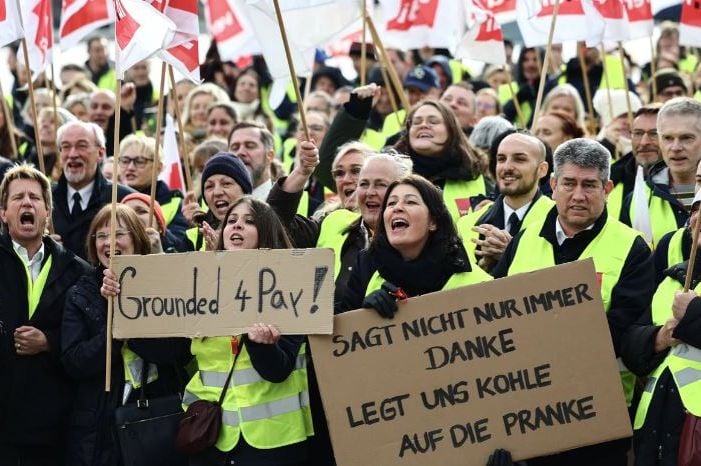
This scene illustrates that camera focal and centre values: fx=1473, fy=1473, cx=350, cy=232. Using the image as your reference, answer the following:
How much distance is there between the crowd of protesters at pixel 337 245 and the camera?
625cm

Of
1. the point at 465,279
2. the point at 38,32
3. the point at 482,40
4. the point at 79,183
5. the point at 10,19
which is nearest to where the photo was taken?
the point at 465,279

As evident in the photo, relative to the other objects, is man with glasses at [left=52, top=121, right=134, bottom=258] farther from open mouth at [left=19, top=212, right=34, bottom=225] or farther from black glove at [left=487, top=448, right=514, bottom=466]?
black glove at [left=487, top=448, right=514, bottom=466]

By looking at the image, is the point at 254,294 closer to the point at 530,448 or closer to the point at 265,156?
the point at 530,448

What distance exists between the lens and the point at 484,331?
19.8 ft

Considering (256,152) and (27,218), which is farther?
(256,152)

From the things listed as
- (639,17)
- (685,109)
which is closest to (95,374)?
(685,109)

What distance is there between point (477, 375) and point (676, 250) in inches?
45.1

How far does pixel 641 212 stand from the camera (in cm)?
741

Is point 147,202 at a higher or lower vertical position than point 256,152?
lower

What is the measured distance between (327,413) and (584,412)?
3.42 feet

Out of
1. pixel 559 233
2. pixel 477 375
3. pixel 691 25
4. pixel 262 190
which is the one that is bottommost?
pixel 477 375

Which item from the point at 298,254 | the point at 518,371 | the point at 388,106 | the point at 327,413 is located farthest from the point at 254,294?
the point at 388,106

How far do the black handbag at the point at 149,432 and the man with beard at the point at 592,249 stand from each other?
1.61 meters

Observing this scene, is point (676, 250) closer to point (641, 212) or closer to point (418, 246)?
point (641, 212)
